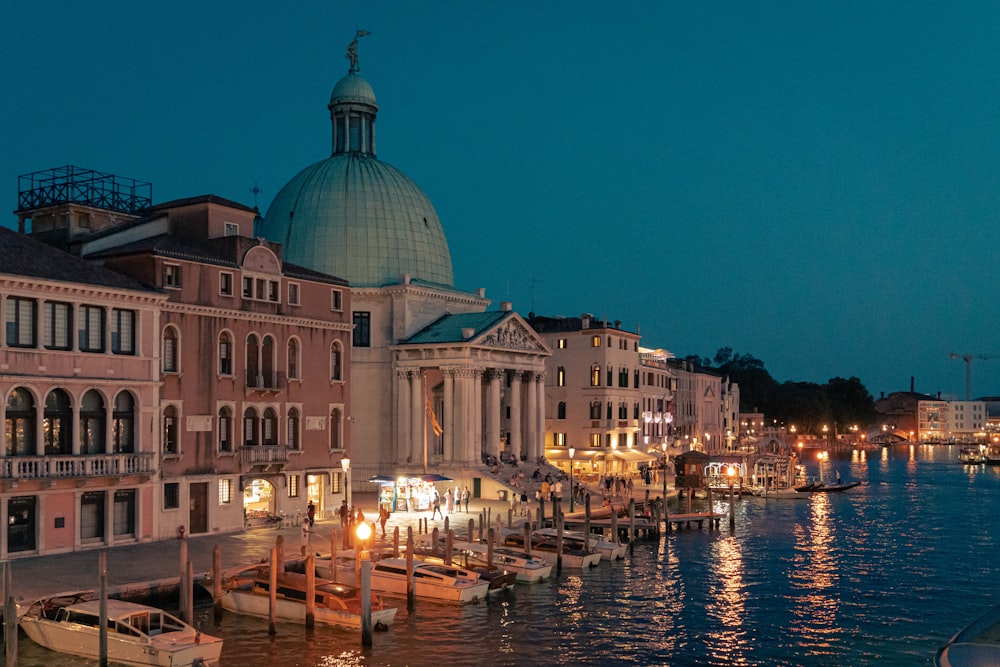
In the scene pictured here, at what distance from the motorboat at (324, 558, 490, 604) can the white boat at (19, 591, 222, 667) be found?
7995 millimetres

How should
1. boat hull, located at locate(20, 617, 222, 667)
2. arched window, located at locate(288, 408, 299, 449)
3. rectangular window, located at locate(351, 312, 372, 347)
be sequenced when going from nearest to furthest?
boat hull, located at locate(20, 617, 222, 667)
arched window, located at locate(288, 408, 299, 449)
rectangular window, located at locate(351, 312, 372, 347)

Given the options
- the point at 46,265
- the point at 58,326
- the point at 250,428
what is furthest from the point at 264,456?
the point at 46,265

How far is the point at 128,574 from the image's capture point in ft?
109

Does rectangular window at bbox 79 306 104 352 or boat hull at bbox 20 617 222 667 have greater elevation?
rectangular window at bbox 79 306 104 352

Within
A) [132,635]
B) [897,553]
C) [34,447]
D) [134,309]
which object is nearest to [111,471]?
[34,447]

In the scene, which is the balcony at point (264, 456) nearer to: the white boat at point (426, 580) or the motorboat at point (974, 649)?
the white boat at point (426, 580)

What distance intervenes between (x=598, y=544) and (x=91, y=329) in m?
20.7

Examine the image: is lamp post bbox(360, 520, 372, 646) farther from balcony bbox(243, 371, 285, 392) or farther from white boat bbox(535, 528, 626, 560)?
balcony bbox(243, 371, 285, 392)

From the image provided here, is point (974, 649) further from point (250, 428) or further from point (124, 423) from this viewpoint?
point (250, 428)

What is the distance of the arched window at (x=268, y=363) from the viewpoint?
4646 centimetres

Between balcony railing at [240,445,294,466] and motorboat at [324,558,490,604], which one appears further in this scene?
balcony railing at [240,445,294,466]

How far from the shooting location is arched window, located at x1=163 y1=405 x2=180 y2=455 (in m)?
42.3

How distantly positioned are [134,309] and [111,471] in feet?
18.7

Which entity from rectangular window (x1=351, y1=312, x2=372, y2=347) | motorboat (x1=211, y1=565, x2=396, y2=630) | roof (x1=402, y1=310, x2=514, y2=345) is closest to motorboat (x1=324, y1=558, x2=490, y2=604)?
motorboat (x1=211, y1=565, x2=396, y2=630)
